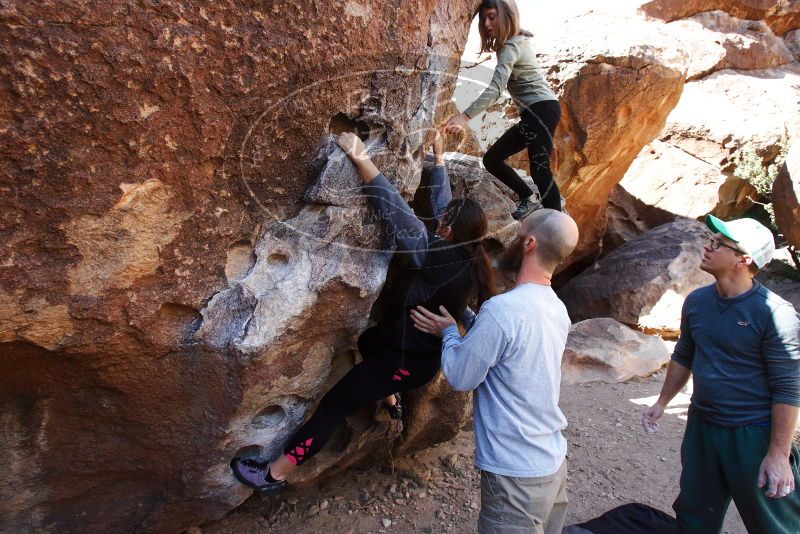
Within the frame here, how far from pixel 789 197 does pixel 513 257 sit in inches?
236

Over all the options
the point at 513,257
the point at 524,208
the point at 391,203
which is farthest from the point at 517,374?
the point at 524,208

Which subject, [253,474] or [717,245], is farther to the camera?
[253,474]

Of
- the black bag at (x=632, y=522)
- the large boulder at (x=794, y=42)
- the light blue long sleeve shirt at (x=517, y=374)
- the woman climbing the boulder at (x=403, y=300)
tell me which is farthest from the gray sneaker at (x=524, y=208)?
the large boulder at (x=794, y=42)

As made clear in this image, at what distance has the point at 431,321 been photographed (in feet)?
6.87

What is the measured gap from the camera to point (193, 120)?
192cm

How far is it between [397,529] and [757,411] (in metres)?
1.65

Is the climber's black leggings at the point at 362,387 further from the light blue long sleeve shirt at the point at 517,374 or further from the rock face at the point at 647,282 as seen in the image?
the rock face at the point at 647,282

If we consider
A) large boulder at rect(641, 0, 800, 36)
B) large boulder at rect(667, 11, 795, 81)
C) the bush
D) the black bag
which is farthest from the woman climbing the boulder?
large boulder at rect(641, 0, 800, 36)

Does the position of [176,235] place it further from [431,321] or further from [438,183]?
[438,183]

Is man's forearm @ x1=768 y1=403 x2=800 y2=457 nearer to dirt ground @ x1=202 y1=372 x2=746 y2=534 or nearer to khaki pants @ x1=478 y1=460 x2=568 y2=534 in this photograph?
khaki pants @ x1=478 y1=460 x2=568 y2=534

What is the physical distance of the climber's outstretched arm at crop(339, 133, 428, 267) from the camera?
2248 millimetres

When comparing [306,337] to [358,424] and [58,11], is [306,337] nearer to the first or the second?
[358,424]

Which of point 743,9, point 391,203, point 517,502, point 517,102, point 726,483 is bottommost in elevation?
point 743,9

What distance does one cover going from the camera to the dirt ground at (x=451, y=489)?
2764 millimetres
